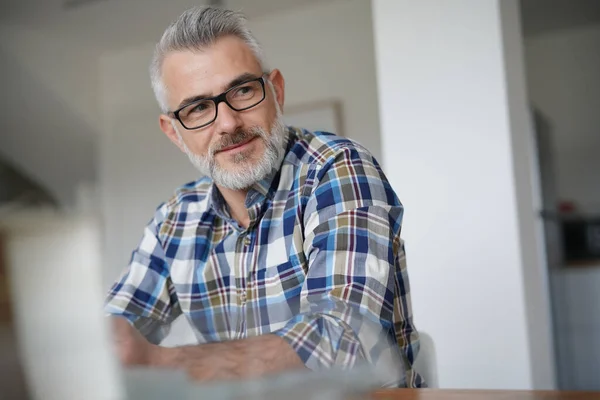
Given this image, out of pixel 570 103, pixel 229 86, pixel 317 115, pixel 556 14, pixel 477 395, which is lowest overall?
pixel 477 395

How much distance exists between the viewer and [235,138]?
22.2 inches

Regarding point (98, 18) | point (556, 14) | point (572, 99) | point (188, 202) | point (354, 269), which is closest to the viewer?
point (354, 269)

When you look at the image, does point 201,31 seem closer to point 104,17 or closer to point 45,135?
point 45,135

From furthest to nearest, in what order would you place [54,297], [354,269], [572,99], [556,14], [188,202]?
[572,99] → [556,14] → [188,202] → [354,269] → [54,297]

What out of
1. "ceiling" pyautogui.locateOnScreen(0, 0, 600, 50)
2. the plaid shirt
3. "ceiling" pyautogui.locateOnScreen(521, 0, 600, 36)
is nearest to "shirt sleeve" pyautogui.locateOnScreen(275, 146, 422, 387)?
the plaid shirt

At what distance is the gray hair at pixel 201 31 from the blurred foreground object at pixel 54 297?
16.8 inches

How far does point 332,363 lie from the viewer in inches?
9.3

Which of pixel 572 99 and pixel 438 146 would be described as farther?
pixel 572 99

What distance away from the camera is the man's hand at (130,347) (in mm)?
154

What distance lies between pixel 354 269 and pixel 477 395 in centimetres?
13

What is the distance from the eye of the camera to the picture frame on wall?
1.41 m

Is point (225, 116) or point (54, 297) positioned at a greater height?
point (225, 116)

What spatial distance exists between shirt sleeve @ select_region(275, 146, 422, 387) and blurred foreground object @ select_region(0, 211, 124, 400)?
14cm

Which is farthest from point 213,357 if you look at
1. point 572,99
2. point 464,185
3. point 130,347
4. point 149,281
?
point 572,99
